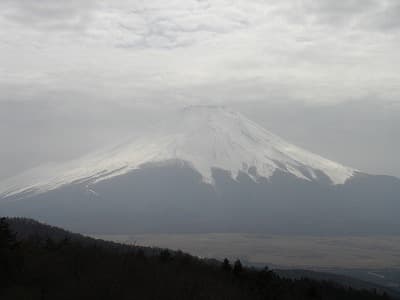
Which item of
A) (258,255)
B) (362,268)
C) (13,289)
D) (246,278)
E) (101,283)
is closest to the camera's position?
(13,289)

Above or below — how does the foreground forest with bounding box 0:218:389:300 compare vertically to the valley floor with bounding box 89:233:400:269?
below

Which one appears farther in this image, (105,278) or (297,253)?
(297,253)

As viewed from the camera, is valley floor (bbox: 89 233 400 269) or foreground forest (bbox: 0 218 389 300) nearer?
foreground forest (bbox: 0 218 389 300)

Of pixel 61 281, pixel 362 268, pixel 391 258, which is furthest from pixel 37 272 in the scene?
pixel 391 258

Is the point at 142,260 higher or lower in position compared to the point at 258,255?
lower

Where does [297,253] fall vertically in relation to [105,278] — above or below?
above

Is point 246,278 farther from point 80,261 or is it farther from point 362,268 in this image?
point 362,268

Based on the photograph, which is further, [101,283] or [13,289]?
[101,283]

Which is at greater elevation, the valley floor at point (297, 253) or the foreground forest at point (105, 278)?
the valley floor at point (297, 253)

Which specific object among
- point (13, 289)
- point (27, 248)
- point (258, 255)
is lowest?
point (13, 289)

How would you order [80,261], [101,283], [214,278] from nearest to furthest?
[101,283], [80,261], [214,278]

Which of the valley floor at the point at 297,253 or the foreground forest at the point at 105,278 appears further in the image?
the valley floor at the point at 297,253
